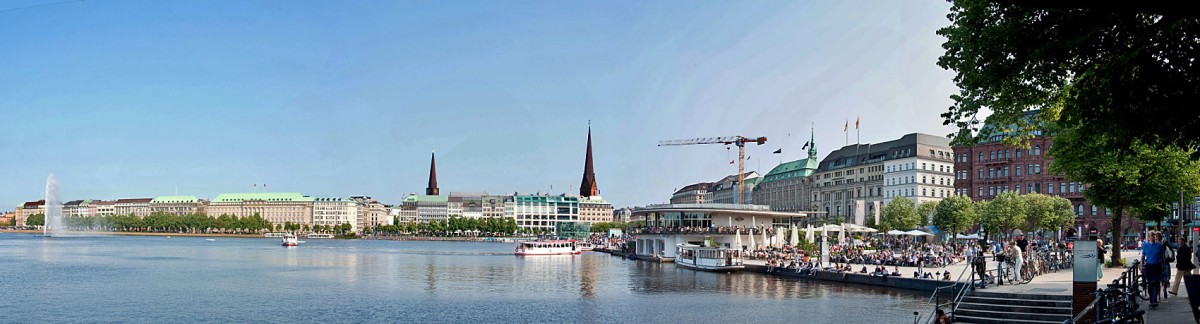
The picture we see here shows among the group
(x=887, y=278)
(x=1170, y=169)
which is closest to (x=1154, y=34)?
(x=1170, y=169)

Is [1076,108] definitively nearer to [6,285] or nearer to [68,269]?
[6,285]

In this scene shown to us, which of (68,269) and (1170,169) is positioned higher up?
(1170,169)

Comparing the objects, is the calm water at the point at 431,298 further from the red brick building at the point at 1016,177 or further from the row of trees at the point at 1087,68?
the red brick building at the point at 1016,177

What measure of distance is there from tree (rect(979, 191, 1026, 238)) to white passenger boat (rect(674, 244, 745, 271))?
91.4 ft

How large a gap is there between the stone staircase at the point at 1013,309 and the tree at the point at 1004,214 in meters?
67.5

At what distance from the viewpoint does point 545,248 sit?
14262cm

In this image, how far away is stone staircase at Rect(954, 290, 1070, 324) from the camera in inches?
1124

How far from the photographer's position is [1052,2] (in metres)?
9.14

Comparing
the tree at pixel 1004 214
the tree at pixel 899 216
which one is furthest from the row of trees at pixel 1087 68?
the tree at pixel 899 216

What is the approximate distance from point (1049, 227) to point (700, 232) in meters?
36.3

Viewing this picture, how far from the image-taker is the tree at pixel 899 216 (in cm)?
11262

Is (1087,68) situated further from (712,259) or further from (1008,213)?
(1008,213)

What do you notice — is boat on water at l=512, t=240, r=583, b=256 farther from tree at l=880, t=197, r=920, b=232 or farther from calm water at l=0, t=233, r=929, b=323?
calm water at l=0, t=233, r=929, b=323

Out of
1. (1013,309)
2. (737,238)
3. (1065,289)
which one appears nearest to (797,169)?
(737,238)
